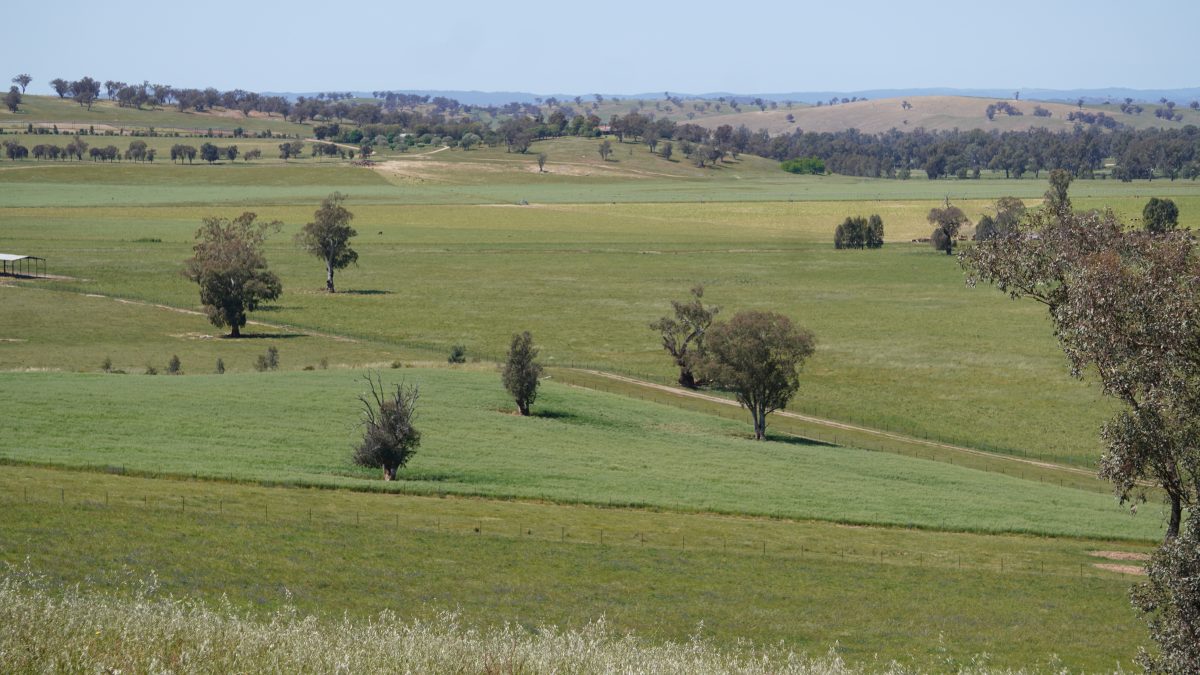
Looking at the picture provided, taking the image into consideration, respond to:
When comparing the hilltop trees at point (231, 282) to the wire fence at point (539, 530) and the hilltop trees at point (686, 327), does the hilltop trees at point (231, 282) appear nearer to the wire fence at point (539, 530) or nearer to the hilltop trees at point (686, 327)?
the hilltop trees at point (686, 327)

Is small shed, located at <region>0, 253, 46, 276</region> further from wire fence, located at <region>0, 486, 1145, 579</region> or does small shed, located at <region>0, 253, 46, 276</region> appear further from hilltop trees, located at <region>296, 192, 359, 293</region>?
wire fence, located at <region>0, 486, 1145, 579</region>

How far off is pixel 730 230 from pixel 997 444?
12812 centimetres

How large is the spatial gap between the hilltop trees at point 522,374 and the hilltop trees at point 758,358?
9.92 meters

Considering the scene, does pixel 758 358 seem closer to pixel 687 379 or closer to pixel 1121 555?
pixel 687 379

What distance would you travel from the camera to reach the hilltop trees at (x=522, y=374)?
219 ft

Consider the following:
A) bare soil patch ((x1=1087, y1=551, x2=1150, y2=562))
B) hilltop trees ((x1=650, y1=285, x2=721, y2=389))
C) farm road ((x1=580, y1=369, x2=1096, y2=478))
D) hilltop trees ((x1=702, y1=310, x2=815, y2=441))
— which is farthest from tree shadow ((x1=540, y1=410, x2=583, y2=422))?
bare soil patch ((x1=1087, y1=551, x2=1150, y2=562))

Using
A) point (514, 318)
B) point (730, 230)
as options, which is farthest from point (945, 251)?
point (514, 318)

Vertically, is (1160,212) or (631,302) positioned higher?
(1160,212)

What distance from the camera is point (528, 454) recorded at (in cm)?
5691

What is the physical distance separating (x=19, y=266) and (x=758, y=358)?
88290 mm

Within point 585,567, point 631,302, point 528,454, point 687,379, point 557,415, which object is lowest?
point 687,379

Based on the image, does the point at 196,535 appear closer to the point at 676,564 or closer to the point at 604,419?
the point at 676,564

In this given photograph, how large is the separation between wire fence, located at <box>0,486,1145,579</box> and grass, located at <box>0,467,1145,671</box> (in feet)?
0.43

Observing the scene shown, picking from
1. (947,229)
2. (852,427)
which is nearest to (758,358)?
(852,427)
